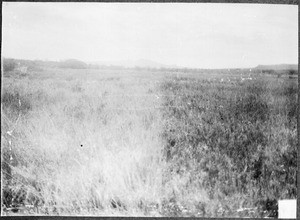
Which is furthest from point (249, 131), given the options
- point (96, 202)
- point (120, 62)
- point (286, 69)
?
point (96, 202)

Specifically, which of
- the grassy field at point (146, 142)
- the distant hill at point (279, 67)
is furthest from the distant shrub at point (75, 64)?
the distant hill at point (279, 67)

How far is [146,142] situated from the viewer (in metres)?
3.23

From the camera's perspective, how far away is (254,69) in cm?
324

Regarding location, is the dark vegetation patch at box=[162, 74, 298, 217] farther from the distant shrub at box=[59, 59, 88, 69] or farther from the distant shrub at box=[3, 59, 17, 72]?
the distant shrub at box=[3, 59, 17, 72]

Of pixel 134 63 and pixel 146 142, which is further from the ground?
pixel 134 63

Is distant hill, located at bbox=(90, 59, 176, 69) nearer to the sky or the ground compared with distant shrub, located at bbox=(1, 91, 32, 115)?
nearer to the sky

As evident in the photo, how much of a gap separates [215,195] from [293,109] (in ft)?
3.71

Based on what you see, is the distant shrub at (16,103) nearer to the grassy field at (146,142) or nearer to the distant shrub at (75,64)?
the grassy field at (146,142)

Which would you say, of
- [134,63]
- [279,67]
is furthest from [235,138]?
[134,63]

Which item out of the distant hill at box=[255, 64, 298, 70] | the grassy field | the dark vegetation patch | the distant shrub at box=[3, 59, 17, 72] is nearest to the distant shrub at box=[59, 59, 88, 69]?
the grassy field

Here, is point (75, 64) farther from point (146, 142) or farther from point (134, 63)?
point (146, 142)

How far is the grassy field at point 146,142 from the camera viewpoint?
3.20 meters

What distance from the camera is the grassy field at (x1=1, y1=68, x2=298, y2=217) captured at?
10.5ft

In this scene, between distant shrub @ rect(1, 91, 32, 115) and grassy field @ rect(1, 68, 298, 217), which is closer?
grassy field @ rect(1, 68, 298, 217)
